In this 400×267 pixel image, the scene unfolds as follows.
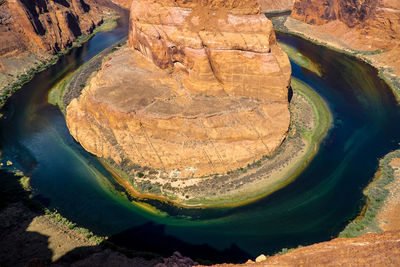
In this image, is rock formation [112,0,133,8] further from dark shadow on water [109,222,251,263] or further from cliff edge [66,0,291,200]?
dark shadow on water [109,222,251,263]

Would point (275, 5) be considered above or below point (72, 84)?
below

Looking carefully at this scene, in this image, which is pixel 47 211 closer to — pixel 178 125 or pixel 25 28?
pixel 178 125

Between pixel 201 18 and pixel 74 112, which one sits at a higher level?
pixel 201 18

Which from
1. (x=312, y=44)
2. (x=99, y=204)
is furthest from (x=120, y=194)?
(x=312, y=44)

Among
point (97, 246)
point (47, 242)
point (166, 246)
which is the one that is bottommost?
point (166, 246)

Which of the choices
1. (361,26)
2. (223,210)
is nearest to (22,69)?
(223,210)

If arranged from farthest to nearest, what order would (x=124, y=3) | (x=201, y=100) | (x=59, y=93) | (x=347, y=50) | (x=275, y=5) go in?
(x=124, y=3), (x=275, y=5), (x=347, y=50), (x=59, y=93), (x=201, y=100)

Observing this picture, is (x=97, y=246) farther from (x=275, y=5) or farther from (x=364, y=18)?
(x=275, y=5)
